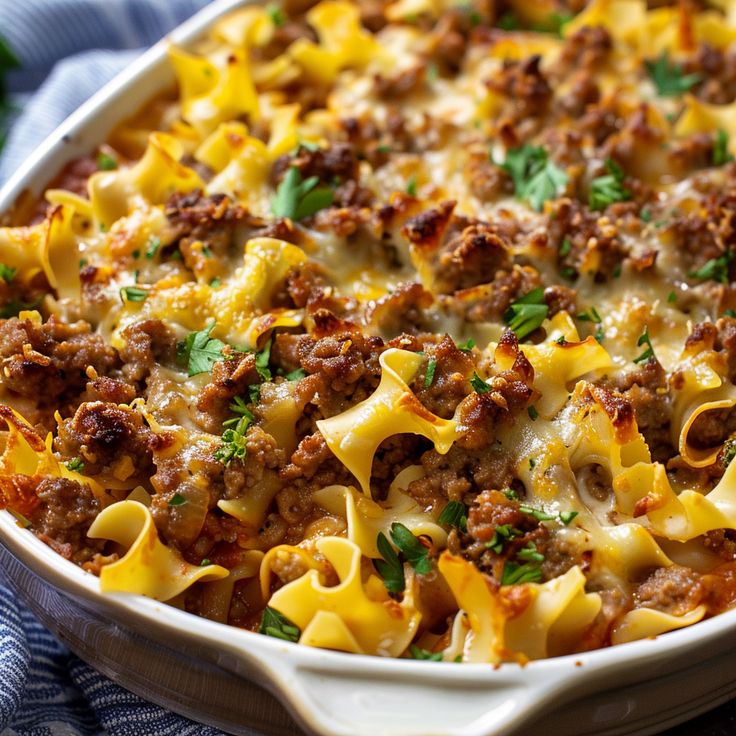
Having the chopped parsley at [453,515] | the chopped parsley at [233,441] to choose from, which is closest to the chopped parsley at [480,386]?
the chopped parsley at [453,515]

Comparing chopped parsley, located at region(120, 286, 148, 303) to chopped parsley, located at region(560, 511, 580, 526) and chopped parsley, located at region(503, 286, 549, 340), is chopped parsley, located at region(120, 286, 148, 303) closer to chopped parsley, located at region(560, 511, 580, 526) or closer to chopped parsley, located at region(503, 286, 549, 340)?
chopped parsley, located at region(503, 286, 549, 340)

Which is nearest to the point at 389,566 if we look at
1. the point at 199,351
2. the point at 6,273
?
the point at 199,351

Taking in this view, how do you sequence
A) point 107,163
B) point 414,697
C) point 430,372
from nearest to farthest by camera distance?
point 414,697 → point 430,372 → point 107,163

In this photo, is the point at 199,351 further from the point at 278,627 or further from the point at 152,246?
the point at 278,627

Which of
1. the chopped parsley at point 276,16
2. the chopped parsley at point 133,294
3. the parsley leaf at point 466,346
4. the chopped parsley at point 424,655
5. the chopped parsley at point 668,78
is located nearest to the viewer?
the chopped parsley at point 424,655

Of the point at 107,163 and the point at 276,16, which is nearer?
the point at 107,163

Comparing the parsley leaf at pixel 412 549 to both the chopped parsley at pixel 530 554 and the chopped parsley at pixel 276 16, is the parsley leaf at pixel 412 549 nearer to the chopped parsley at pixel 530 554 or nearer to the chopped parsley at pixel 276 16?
the chopped parsley at pixel 530 554

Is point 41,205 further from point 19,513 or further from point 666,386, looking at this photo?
point 666,386
